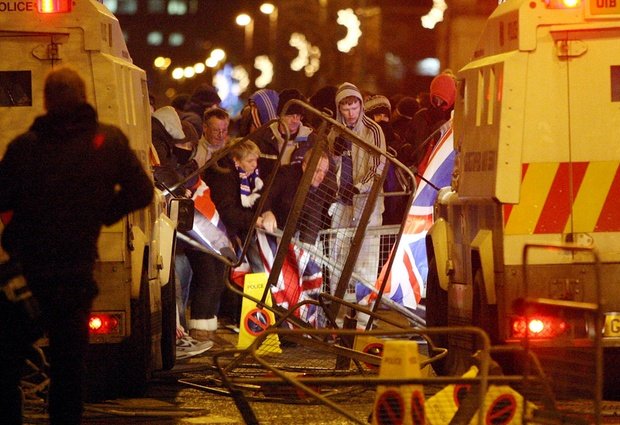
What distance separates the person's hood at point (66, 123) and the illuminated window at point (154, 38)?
5855 inches

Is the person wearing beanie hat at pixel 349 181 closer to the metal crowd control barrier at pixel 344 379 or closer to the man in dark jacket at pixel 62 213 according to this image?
the metal crowd control barrier at pixel 344 379

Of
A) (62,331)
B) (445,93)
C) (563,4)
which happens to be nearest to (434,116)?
(445,93)

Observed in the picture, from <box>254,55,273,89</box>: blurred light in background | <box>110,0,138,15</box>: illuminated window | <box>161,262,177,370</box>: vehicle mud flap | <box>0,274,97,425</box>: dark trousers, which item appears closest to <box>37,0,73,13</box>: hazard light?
<box>161,262,177,370</box>: vehicle mud flap

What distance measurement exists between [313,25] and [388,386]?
5104 centimetres

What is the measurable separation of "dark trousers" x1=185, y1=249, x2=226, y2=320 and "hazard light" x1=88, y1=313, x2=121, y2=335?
188 inches

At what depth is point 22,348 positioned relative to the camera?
7.81m

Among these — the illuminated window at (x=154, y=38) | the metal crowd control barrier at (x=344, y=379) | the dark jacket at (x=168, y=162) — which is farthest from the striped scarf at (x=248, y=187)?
the illuminated window at (x=154, y=38)

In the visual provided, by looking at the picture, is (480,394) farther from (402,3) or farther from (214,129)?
(402,3)

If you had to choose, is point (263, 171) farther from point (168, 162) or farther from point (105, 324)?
point (105, 324)

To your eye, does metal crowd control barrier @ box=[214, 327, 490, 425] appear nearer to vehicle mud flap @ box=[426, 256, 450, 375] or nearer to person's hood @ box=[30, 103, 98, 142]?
vehicle mud flap @ box=[426, 256, 450, 375]

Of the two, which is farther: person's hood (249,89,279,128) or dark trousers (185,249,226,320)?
person's hood (249,89,279,128)

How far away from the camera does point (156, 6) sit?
162500mm

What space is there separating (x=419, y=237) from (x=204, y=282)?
2.03m

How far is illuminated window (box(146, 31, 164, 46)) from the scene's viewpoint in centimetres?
15588
